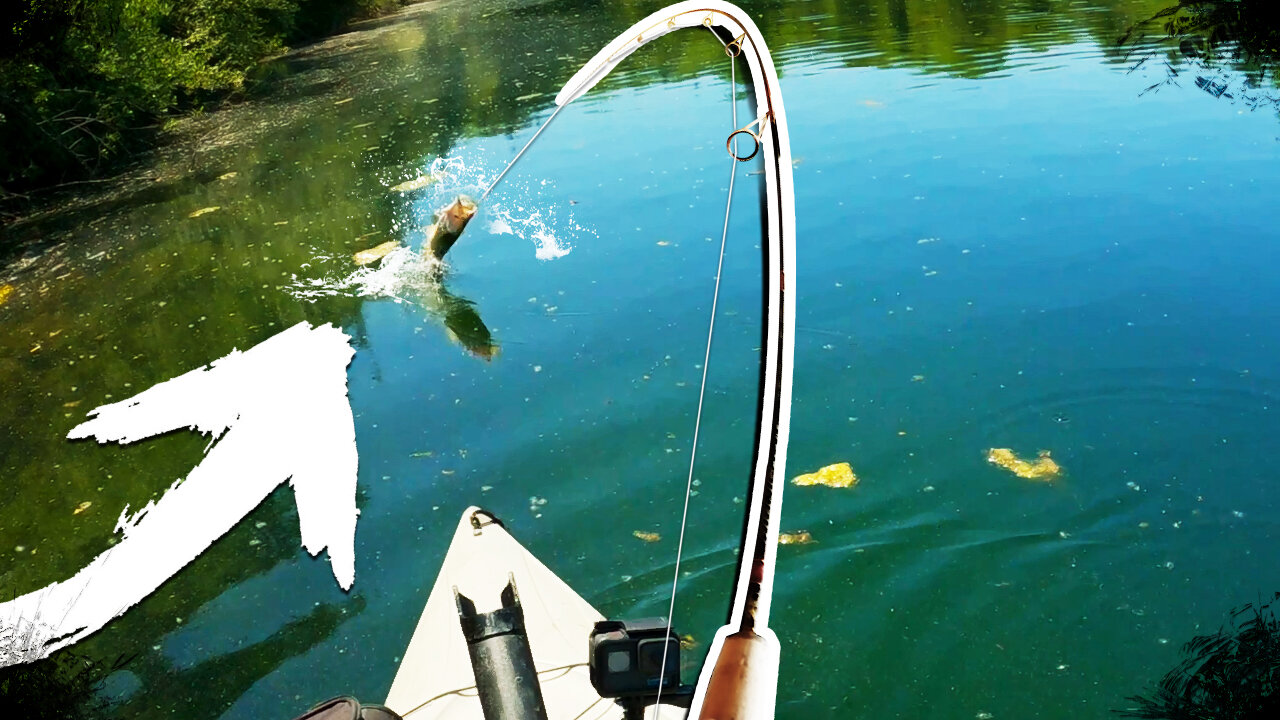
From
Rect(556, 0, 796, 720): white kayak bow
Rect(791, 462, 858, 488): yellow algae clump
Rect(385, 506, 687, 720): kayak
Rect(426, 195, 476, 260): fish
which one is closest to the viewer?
Rect(556, 0, 796, 720): white kayak bow

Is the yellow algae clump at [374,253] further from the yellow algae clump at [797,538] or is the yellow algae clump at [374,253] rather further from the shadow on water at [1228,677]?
the shadow on water at [1228,677]

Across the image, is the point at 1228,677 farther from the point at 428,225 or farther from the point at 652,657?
the point at 428,225

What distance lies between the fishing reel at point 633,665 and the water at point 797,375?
A: 4.79 feet

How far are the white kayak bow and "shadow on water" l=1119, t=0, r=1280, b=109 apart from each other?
348cm

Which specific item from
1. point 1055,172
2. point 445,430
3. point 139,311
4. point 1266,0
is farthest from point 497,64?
point 1266,0

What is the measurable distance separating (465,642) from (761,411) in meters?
1.45

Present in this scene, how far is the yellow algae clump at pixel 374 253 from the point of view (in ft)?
27.9

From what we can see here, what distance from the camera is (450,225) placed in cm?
802

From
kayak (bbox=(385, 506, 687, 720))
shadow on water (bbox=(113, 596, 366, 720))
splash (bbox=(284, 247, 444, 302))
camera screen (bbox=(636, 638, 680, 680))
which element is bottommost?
shadow on water (bbox=(113, 596, 366, 720))

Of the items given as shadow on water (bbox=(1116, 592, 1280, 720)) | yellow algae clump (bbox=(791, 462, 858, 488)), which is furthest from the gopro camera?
yellow algae clump (bbox=(791, 462, 858, 488))

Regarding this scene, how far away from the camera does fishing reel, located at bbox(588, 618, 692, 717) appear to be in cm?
242

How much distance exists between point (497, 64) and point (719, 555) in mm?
12265

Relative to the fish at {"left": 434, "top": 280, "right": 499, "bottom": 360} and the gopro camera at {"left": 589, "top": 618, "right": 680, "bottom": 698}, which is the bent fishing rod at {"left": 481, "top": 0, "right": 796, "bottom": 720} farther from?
the fish at {"left": 434, "top": 280, "right": 499, "bottom": 360}

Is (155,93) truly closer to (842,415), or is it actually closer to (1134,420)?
(842,415)
